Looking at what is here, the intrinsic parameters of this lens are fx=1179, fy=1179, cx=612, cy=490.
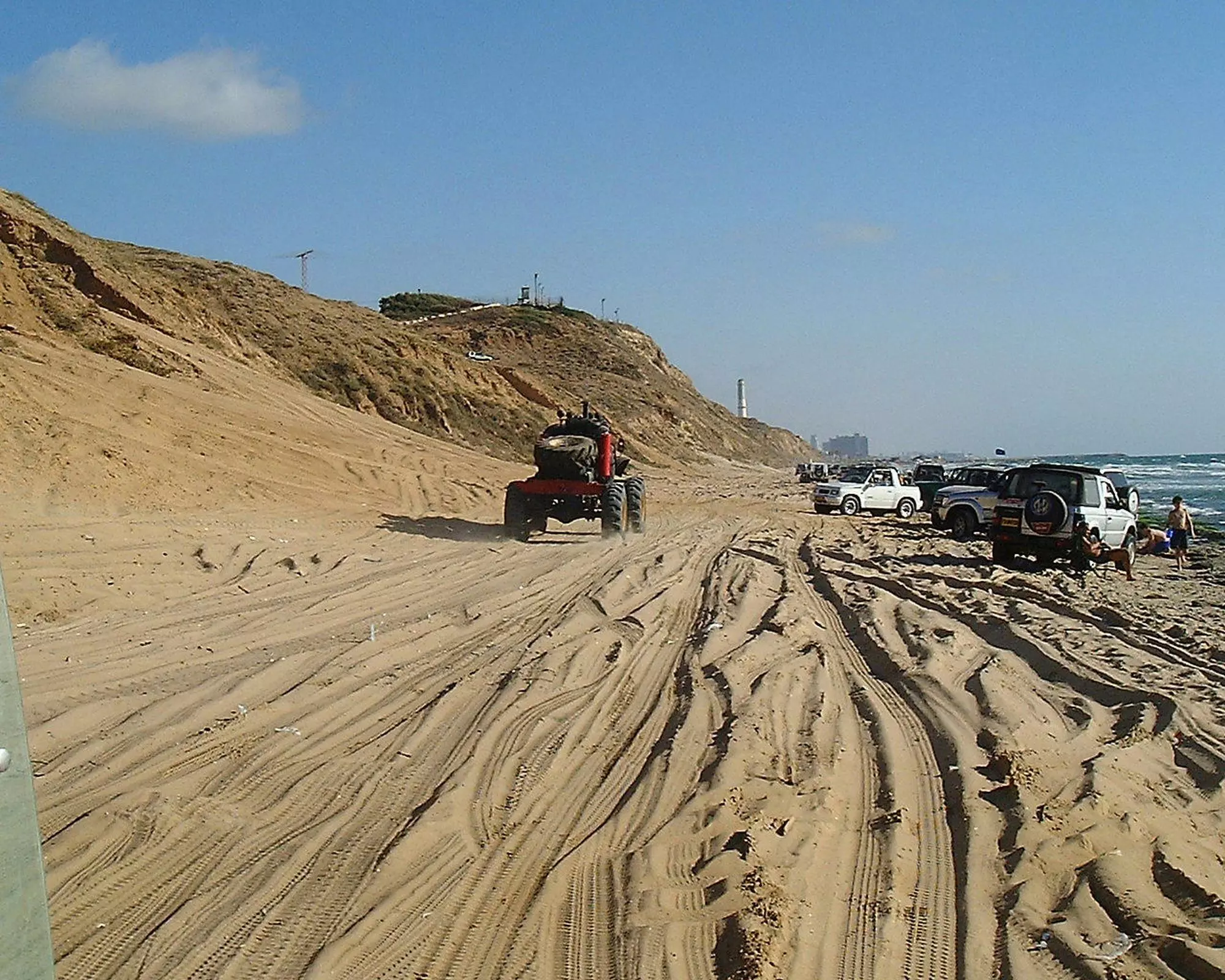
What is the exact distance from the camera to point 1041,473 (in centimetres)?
2088

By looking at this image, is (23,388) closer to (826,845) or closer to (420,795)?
(420,795)

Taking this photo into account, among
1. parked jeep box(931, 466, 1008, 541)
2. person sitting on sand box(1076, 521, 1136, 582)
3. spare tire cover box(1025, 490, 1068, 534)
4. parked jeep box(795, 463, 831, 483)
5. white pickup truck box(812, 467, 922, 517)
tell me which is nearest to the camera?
person sitting on sand box(1076, 521, 1136, 582)

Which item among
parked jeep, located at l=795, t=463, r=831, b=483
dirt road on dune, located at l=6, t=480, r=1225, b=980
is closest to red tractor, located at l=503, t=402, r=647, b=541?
dirt road on dune, located at l=6, t=480, r=1225, b=980

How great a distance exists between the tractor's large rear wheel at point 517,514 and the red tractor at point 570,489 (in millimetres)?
11

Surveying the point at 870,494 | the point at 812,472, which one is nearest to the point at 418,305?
the point at 812,472

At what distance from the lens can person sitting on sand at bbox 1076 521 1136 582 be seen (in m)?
19.3

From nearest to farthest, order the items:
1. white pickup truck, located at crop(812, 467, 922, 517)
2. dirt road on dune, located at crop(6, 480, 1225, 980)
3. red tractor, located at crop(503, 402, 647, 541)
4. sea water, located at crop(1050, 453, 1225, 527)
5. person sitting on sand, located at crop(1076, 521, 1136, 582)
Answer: dirt road on dune, located at crop(6, 480, 1225, 980), person sitting on sand, located at crop(1076, 521, 1136, 582), red tractor, located at crop(503, 402, 647, 541), white pickup truck, located at crop(812, 467, 922, 517), sea water, located at crop(1050, 453, 1225, 527)

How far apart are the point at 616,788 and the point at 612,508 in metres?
14.8

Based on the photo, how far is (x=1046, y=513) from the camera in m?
20.0

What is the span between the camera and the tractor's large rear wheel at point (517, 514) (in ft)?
70.7

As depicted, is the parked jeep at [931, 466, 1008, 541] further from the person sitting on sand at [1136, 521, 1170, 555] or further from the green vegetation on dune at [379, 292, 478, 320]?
the green vegetation on dune at [379, 292, 478, 320]

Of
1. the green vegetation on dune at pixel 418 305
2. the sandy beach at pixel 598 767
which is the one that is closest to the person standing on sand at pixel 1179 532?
the sandy beach at pixel 598 767

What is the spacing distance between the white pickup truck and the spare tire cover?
1410 cm

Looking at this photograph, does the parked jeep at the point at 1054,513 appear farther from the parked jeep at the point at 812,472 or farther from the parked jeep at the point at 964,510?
the parked jeep at the point at 812,472
